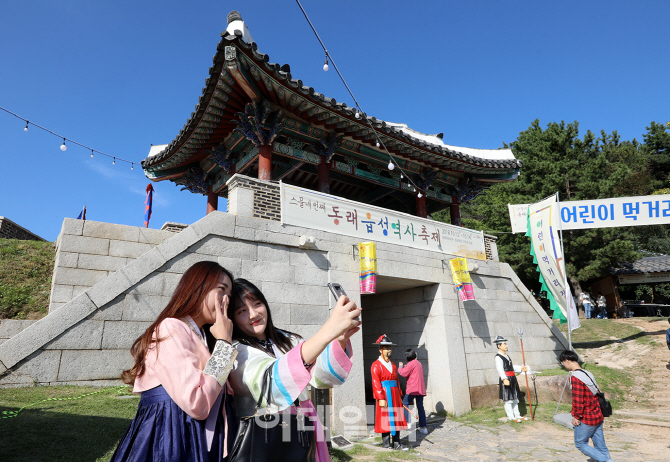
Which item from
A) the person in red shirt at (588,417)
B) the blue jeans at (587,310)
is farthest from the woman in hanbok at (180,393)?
the blue jeans at (587,310)

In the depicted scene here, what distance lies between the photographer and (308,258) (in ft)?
24.2

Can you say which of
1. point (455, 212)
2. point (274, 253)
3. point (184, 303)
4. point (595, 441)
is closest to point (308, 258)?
point (274, 253)

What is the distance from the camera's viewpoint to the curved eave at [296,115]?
707 cm

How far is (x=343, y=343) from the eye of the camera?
1.61 meters

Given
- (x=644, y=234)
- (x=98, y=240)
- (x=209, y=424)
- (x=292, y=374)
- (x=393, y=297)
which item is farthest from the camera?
(x=644, y=234)

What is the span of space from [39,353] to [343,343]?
15.3 feet

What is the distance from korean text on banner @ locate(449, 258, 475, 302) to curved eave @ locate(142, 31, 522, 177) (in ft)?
10.3

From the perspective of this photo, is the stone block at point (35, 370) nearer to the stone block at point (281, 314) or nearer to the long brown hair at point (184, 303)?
the stone block at point (281, 314)

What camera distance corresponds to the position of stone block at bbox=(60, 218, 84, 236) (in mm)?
5824

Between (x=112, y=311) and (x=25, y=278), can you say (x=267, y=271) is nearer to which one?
(x=112, y=311)

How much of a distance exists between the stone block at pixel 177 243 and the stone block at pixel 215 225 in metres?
0.10

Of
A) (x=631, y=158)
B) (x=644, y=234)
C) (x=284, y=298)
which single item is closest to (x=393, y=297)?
(x=284, y=298)

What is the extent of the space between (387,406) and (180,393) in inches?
216

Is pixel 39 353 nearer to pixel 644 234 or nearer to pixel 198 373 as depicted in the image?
pixel 198 373
